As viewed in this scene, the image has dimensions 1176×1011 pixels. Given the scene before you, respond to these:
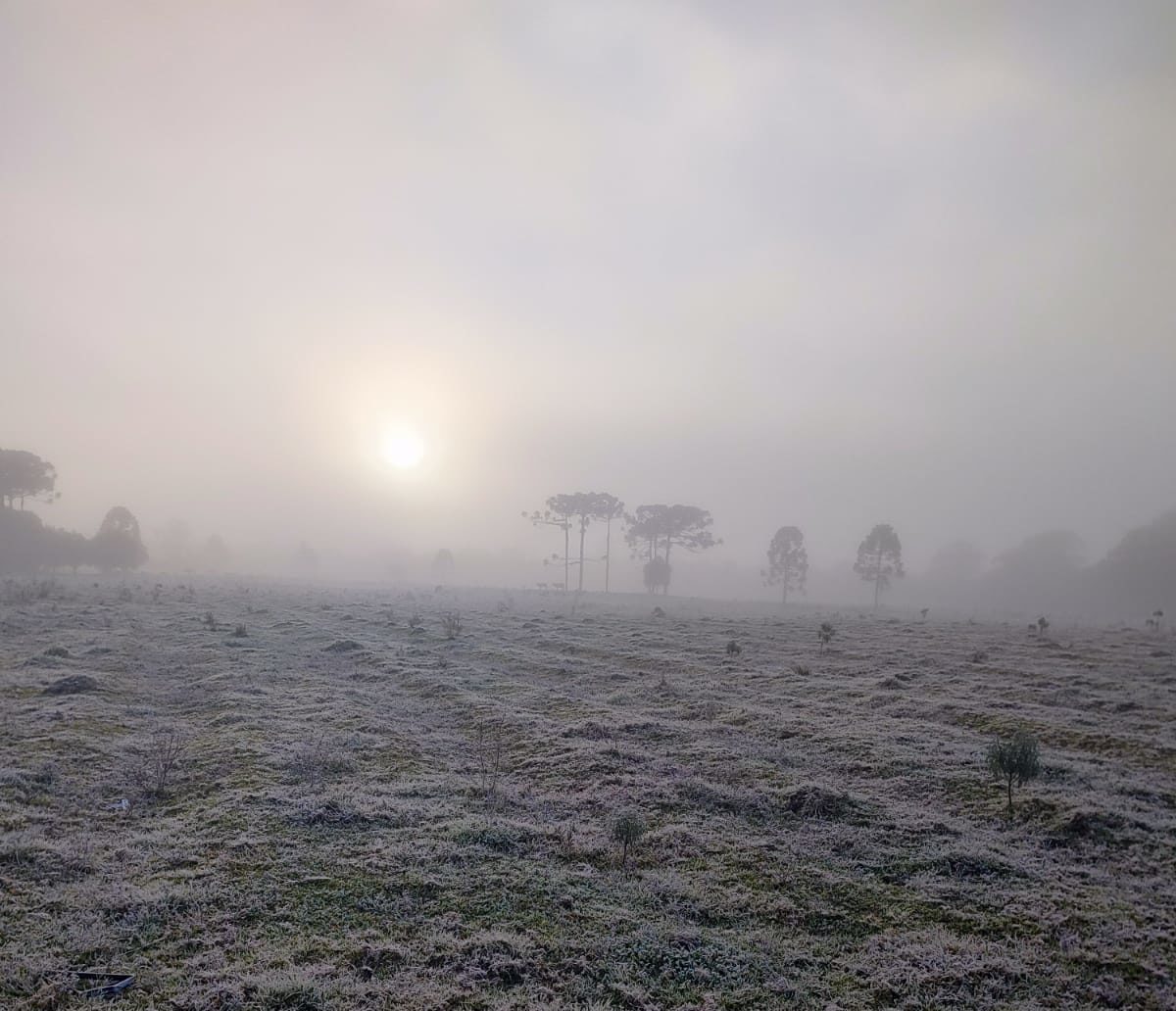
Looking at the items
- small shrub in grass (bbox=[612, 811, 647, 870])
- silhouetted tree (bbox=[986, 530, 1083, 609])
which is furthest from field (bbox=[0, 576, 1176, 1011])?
silhouetted tree (bbox=[986, 530, 1083, 609])

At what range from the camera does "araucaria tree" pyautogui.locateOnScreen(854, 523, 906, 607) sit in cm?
9106

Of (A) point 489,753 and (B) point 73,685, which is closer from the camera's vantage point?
(A) point 489,753

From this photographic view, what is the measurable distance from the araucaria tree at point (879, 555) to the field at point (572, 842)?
72982 mm

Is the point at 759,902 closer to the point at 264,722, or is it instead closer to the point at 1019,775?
the point at 1019,775

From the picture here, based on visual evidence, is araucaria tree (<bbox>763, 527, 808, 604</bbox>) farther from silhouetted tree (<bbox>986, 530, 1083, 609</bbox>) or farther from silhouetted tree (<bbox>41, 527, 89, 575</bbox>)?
silhouetted tree (<bbox>41, 527, 89, 575</bbox>)

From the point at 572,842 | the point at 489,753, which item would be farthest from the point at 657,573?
the point at 572,842

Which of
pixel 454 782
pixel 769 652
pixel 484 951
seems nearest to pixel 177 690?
pixel 454 782

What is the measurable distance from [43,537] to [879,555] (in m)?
106

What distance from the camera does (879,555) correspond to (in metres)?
91.6

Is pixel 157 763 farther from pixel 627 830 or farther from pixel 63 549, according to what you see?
pixel 63 549

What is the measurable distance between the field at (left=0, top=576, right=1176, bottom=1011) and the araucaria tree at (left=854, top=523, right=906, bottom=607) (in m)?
73.0

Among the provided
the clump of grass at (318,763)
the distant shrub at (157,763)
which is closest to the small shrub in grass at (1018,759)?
the clump of grass at (318,763)

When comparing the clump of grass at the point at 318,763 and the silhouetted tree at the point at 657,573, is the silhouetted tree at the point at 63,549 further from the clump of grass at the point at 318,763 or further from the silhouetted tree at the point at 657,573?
the clump of grass at the point at 318,763

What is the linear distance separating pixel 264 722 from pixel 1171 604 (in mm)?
100703
